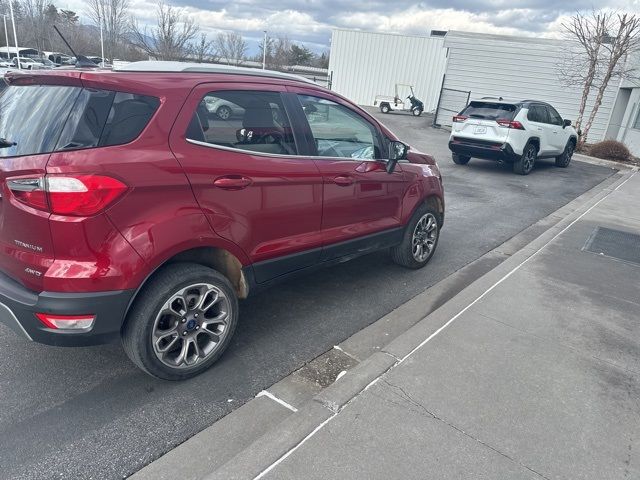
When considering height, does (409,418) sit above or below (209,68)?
below

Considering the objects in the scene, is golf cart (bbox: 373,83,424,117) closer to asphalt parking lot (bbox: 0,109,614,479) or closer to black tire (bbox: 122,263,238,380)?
asphalt parking lot (bbox: 0,109,614,479)

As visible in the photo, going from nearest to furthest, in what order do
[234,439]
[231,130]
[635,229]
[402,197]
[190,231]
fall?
[234,439]
[190,231]
[231,130]
[402,197]
[635,229]

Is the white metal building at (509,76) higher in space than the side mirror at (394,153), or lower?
higher

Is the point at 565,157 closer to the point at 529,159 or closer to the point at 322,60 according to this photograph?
the point at 529,159

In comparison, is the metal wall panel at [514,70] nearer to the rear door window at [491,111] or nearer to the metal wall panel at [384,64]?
the rear door window at [491,111]

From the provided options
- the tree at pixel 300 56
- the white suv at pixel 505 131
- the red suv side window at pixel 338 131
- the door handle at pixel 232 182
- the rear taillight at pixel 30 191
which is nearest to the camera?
the rear taillight at pixel 30 191

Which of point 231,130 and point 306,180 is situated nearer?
point 231,130

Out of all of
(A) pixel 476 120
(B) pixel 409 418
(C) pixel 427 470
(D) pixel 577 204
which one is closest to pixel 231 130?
(B) pixel 409 418

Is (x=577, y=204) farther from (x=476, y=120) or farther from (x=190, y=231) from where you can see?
(x=190, y=231)

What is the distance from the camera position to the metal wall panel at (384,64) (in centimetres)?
3575

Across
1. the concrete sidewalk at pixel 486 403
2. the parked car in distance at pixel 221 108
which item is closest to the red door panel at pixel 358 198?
the parked car in distance at pixel 221 108

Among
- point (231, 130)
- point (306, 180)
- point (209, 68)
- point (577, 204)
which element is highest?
point (209, 68)

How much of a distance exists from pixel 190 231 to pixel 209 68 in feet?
3.83

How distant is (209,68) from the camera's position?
128 inches
